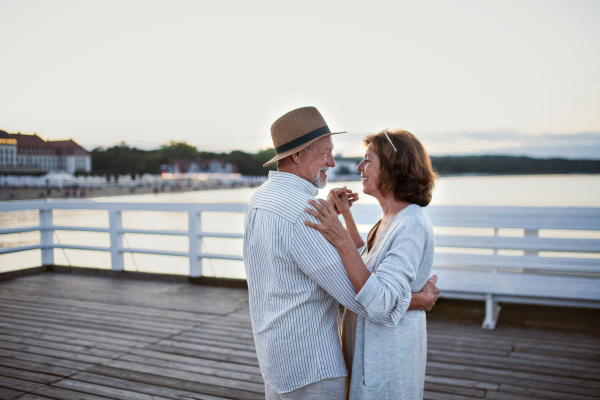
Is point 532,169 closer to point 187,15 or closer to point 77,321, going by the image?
point 187,15

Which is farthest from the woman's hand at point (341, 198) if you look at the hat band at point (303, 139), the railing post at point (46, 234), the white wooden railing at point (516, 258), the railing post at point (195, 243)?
the railing post at point (46, 234)

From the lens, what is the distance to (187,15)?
1775cm

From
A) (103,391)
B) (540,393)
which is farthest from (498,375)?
(103,391)

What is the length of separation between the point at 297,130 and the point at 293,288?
0.45 meters

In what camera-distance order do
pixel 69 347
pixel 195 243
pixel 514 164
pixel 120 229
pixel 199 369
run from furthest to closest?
pixel 514 164 < pixel 120 229 < pixel 195 243 < pixel 69 347 < pixel 199 369

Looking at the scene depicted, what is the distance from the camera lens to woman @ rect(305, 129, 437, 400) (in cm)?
120

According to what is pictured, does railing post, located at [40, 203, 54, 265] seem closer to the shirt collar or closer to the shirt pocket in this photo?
the shirt collar

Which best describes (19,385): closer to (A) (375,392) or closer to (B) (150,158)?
(A) (375,392)

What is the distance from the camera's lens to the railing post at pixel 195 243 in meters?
5.37

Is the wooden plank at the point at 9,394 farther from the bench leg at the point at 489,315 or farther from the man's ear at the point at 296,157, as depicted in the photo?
the bench leg at the point at 489,315

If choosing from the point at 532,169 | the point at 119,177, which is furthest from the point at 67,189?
the point at 532,169

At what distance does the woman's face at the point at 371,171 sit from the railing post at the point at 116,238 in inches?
195

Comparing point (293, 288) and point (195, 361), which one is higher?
point (293, 288)

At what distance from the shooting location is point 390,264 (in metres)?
1.25
